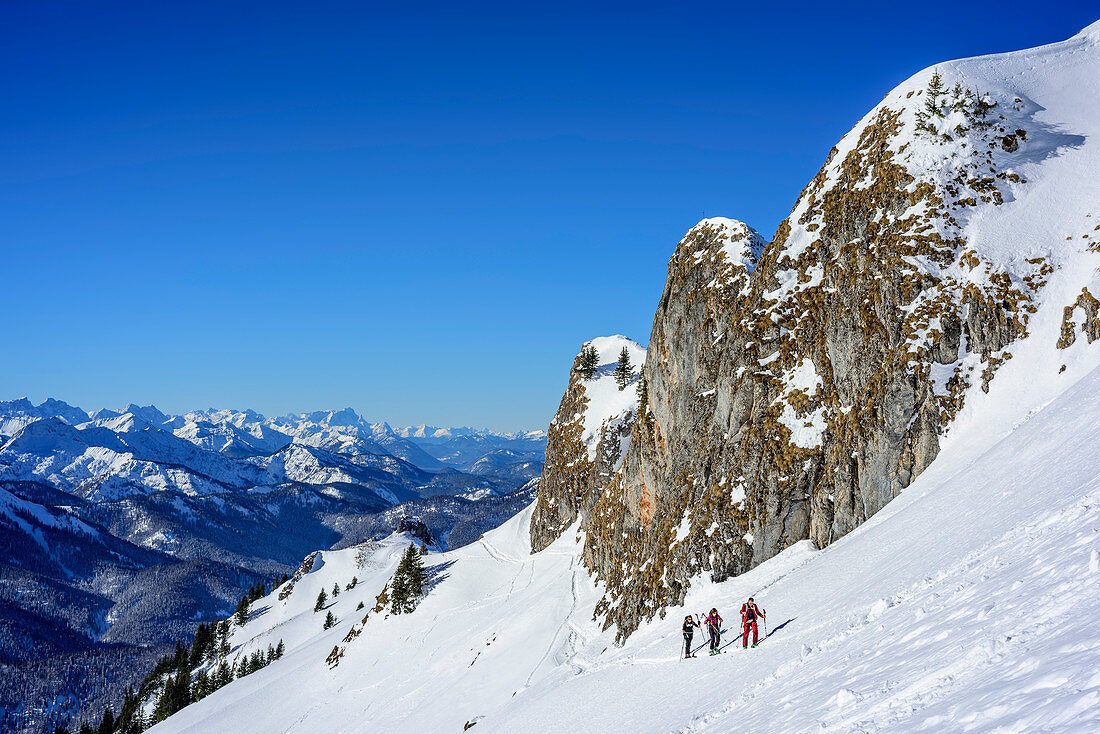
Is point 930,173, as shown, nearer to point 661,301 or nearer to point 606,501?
point 661,301

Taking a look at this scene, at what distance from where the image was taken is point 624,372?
341 feet

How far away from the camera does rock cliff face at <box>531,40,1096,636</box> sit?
3644cm

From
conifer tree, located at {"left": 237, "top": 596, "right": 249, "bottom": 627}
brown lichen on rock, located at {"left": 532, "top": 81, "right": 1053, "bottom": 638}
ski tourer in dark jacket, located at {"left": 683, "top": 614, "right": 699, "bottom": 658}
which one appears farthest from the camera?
conifer tree, located at {"left": 237, "top": 596, "right": 249, "bottom": 627}

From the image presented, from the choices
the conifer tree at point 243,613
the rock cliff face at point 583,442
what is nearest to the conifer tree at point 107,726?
the conifer tree at point 243,613

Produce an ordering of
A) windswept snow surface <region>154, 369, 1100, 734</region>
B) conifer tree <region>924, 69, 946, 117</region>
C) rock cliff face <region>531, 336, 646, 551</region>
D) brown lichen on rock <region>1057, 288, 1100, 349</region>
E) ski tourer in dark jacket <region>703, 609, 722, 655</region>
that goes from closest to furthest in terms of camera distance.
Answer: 1. windswept snow surface <region>154, 369, 1100, 734</region>
2. ski tourer in dark jacket <region>703, 609, 722, 655</region>
3. brown lichen on rock <region>1057, 288, 1100, 349</region>
4. conifer tree <region>924, 69, 946, 117</region>
5. rock cliff face <region>531, 336, 646, 551</region>

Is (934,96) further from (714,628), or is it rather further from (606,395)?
(606,395)

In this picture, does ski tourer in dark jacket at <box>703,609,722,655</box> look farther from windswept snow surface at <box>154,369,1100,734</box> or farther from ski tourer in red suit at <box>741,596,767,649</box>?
ski tourer in red suit at <box>741,596,767,649</box>

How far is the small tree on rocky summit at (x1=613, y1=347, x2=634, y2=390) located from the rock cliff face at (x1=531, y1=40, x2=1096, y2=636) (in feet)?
152

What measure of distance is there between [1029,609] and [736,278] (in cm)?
4421

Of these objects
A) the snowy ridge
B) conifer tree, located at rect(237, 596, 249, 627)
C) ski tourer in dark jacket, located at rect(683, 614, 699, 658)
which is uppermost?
the snowy ridge

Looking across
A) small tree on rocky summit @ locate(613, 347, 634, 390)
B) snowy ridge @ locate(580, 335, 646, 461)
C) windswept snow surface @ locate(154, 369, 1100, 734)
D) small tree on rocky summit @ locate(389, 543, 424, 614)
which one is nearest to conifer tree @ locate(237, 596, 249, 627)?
small tree on rocky summit @ locate(389, 543, 424, 614)

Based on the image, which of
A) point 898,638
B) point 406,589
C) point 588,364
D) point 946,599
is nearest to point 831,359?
point 946,599

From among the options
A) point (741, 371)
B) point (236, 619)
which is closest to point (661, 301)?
point (741, 371)

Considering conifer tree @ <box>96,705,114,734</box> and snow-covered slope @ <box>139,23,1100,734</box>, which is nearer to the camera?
snow-covered slope @ <box>139,23,1100,734</box>
